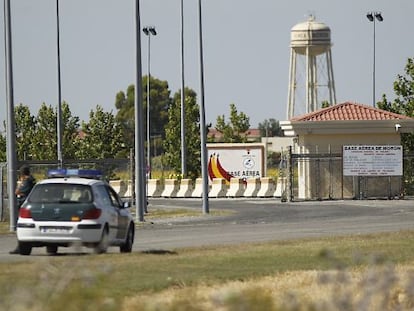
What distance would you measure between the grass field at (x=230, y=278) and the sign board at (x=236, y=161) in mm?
39565

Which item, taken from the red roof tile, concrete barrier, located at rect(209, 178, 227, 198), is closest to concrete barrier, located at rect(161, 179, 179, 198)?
concrete barrier, located at rect(209, 178, 227, 198)

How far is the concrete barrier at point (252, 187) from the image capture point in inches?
2667

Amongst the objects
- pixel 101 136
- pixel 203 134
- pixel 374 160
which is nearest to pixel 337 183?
pixel 374 160

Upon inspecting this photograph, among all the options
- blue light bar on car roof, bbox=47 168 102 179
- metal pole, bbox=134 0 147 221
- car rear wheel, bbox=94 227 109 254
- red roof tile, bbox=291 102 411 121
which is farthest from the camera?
red roof tile, bbox=291 102 411 121

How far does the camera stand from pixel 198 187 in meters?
69.7

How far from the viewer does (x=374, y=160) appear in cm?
6234

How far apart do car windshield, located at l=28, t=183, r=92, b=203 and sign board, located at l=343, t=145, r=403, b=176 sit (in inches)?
1475

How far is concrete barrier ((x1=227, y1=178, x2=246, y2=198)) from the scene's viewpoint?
224 ft

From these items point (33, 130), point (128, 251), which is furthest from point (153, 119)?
point (128, 251)

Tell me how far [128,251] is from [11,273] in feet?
21.7

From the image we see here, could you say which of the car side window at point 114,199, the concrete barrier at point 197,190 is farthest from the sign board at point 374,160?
the car side window at point 114,199

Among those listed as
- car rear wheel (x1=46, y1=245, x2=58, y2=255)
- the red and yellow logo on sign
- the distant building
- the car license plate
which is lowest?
car rear wheel (x1=46, y1=245, x2=58, y2=255)

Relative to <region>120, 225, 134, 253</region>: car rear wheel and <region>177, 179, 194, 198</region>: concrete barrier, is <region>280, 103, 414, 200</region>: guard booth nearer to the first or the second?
<region>177, 179, 194, 198</region>: concrete barrier

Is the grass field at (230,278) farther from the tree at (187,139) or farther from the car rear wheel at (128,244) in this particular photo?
the tree at (187,139)
